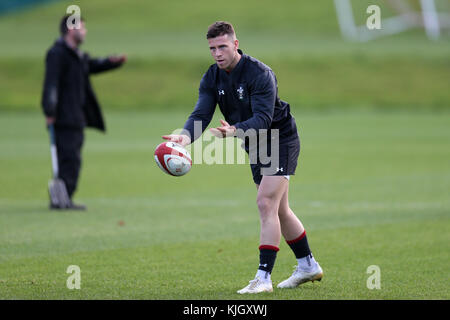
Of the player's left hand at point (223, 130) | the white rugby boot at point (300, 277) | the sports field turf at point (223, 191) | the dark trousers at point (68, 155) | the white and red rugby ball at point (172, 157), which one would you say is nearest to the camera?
the player's left hand at point (223, 130)

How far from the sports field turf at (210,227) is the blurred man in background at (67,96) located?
2.74 feet

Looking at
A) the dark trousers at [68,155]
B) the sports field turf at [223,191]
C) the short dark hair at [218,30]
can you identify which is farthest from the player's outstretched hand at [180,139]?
the dark trousers at [68,155]

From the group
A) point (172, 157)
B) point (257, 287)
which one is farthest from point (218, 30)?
point (257, 287)

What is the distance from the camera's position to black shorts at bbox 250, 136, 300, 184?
7.70 meters

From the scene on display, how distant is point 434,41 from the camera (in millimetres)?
54031

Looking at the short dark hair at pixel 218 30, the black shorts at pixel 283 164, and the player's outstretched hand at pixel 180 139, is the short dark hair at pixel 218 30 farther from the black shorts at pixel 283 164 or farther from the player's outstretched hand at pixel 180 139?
the black shorts at pixel 283 164

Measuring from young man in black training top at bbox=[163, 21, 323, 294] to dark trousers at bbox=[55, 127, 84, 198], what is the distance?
6.14 metres

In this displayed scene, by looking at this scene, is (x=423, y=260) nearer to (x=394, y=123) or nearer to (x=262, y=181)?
A: (x=262, y=181)

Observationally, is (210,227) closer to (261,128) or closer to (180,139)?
(180,139)

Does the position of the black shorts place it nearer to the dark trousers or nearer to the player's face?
the player's face

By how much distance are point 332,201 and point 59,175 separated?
Result: 182 inches

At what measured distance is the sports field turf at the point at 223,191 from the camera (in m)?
8.33

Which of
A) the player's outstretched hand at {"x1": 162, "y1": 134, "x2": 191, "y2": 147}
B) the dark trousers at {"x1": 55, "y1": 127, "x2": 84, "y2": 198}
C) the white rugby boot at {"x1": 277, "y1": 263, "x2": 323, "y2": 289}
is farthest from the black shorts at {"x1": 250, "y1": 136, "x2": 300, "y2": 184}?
the dark trousers at {"x1": 55, "y1": 127, "x2": 84, "y2": 198}

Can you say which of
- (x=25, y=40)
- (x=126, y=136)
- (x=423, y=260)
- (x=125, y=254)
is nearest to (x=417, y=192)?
(x=423, y=260)
